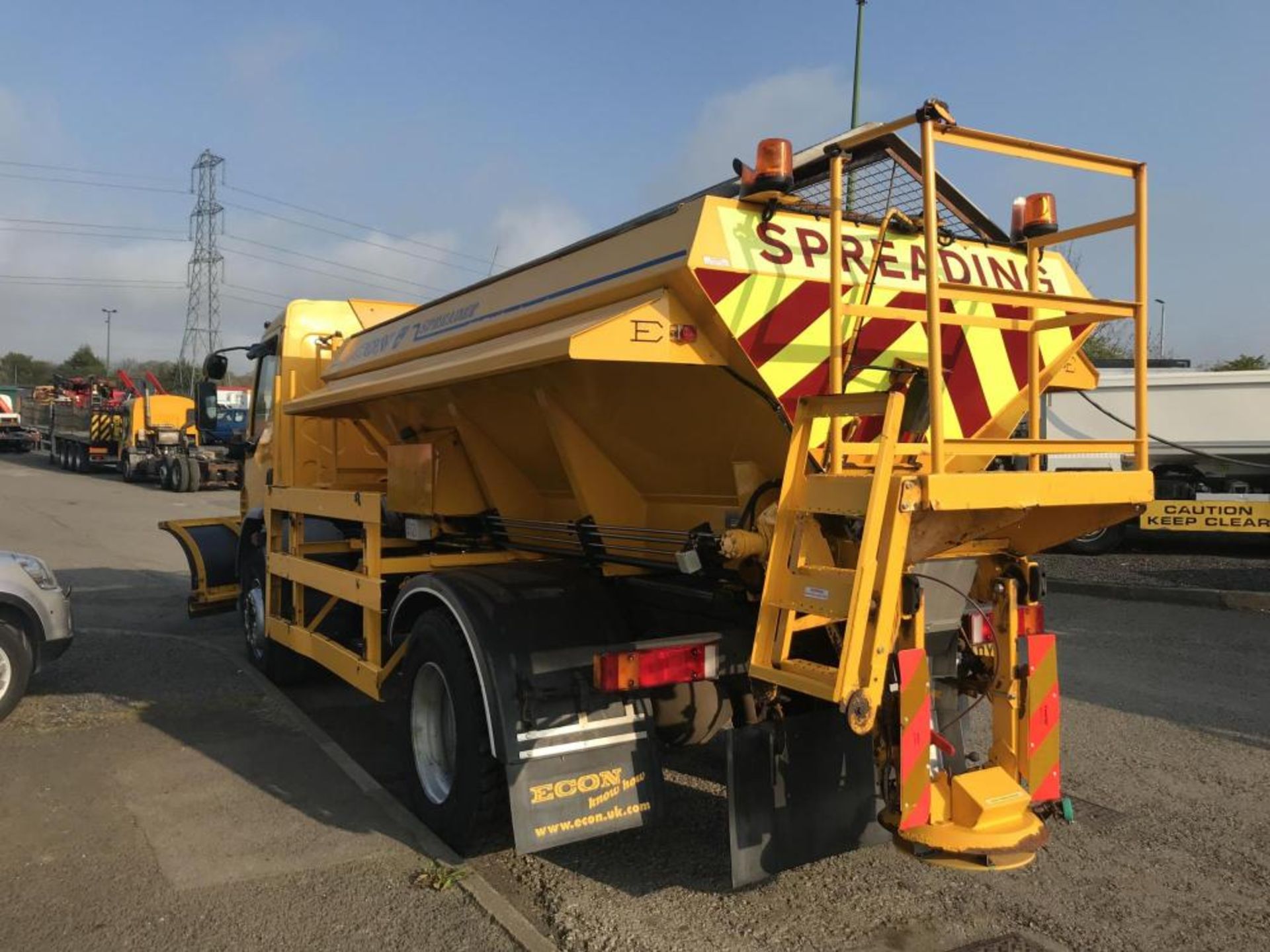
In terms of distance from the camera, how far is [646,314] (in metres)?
3.40

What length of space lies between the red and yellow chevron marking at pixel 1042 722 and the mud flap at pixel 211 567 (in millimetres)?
6722

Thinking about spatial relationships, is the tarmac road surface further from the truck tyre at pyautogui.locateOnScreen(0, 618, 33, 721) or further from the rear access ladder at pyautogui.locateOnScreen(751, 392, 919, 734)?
the rear access ladder at pyautogui.locateOnScreen(751, 392, 919, 734)

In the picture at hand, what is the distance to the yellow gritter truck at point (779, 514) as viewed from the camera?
3252mm

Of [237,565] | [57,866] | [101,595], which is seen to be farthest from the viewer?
[101,595]

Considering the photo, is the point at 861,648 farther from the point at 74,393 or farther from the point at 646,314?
the point at 74,393

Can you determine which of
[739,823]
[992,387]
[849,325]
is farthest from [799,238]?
[739,823]

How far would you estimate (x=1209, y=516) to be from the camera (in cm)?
1179

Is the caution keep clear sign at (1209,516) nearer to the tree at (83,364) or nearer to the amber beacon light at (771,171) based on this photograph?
the amber beacon light at (771,171)

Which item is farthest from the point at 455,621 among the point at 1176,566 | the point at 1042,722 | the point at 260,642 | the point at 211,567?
the point at 1176,566

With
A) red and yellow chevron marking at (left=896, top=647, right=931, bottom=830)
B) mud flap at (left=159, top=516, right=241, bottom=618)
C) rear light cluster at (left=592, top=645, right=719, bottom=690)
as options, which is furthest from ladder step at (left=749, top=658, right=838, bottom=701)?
mud flap at (left=159, top=516, right=241, bottom=618)

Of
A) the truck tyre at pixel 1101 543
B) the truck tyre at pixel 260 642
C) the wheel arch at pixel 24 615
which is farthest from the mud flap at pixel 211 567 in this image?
the truck tyre at pixel 1101 543

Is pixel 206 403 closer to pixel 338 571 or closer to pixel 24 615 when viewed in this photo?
pixel 24 615

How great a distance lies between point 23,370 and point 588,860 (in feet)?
337

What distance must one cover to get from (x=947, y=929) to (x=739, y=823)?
0.91 m
